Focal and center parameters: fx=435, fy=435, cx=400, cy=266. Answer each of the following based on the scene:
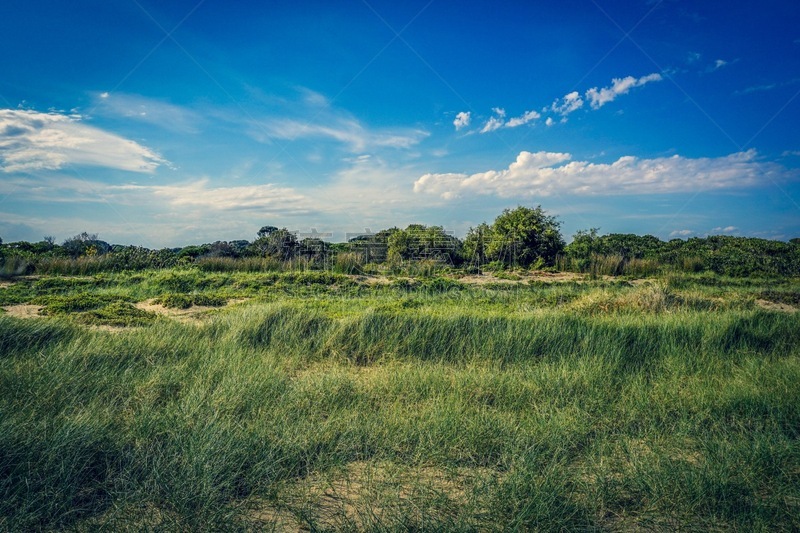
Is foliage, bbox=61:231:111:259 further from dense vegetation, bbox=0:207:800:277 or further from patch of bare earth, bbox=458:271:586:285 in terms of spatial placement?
patch of bare earth, bbox=458:271:586:285

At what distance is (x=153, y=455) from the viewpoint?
334 cm

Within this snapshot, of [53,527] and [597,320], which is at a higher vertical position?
[597,320]

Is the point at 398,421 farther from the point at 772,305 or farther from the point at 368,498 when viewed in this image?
the point at 772,305

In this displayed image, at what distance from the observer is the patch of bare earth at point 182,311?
9273mm

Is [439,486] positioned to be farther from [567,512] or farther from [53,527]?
[53,527]

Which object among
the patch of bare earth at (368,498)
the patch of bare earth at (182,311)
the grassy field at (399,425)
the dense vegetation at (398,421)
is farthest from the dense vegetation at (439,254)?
the patch of bare earth at (368,498)

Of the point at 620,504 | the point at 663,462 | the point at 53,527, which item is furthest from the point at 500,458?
the point at 53,527

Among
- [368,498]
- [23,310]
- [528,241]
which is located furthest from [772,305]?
[23,310]

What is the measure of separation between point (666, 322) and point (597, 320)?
3.74ft

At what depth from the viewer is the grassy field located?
291 cm

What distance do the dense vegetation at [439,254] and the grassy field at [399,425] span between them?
11134 millimetres

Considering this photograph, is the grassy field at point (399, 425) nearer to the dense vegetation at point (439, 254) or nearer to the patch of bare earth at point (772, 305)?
the patch of bare earth at point (772, 305)

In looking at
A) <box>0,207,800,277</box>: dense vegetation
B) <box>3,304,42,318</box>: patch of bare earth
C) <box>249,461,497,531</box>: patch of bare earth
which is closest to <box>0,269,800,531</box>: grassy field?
<box>249,461,497,531</box>: patch of bare earth

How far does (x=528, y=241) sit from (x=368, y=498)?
1952cm
